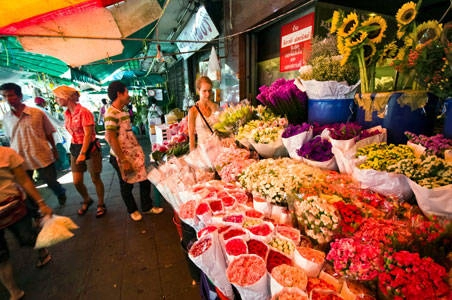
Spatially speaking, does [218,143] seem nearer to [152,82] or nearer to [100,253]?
[100,253]

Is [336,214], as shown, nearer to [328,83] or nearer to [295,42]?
[328,83]

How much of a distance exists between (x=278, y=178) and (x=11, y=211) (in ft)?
9.06

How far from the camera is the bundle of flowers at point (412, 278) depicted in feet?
2.93

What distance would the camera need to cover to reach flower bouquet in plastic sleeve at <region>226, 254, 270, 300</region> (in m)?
1.24

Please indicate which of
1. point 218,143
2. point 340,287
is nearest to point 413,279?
point 340,287

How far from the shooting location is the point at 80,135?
12.7ft

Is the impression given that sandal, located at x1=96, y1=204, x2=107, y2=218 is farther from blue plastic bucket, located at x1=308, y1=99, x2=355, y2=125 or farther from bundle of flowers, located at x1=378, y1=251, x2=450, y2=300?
bundle of flowers, located at x1=378, y1=251, x2=450, y2=300

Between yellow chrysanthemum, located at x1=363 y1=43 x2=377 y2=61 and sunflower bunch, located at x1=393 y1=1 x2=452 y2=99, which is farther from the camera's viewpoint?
yellow chrysanthemum, located at x1=363 y1=43 x2=377 y2=61

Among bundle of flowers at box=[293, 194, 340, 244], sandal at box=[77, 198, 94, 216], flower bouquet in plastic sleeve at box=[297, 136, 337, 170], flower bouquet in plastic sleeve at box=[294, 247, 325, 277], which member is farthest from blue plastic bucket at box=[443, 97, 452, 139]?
sandal at box=[77, 198, 94, 216]

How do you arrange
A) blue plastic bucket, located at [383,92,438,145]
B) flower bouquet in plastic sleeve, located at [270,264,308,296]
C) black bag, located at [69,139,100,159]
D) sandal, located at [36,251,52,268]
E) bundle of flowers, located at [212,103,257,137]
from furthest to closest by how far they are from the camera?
black bag, located at [69,139,100,159] < sandal, located at [36,251,52,268] < bundle of flowers, located at [212,103,257,137] < blue plastic bucket, located at [383,92,438,145] < flower bouquet in plastic sleeve, located at [270,264,308,296]

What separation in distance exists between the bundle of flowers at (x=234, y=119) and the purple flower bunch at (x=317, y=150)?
110 cm

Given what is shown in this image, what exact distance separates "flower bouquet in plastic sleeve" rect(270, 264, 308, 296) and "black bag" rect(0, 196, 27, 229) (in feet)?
8.76

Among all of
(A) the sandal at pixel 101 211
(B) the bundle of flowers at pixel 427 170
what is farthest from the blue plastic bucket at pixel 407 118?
(A) the sandal at pixel 101 211

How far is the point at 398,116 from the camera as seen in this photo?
65.5 inches
